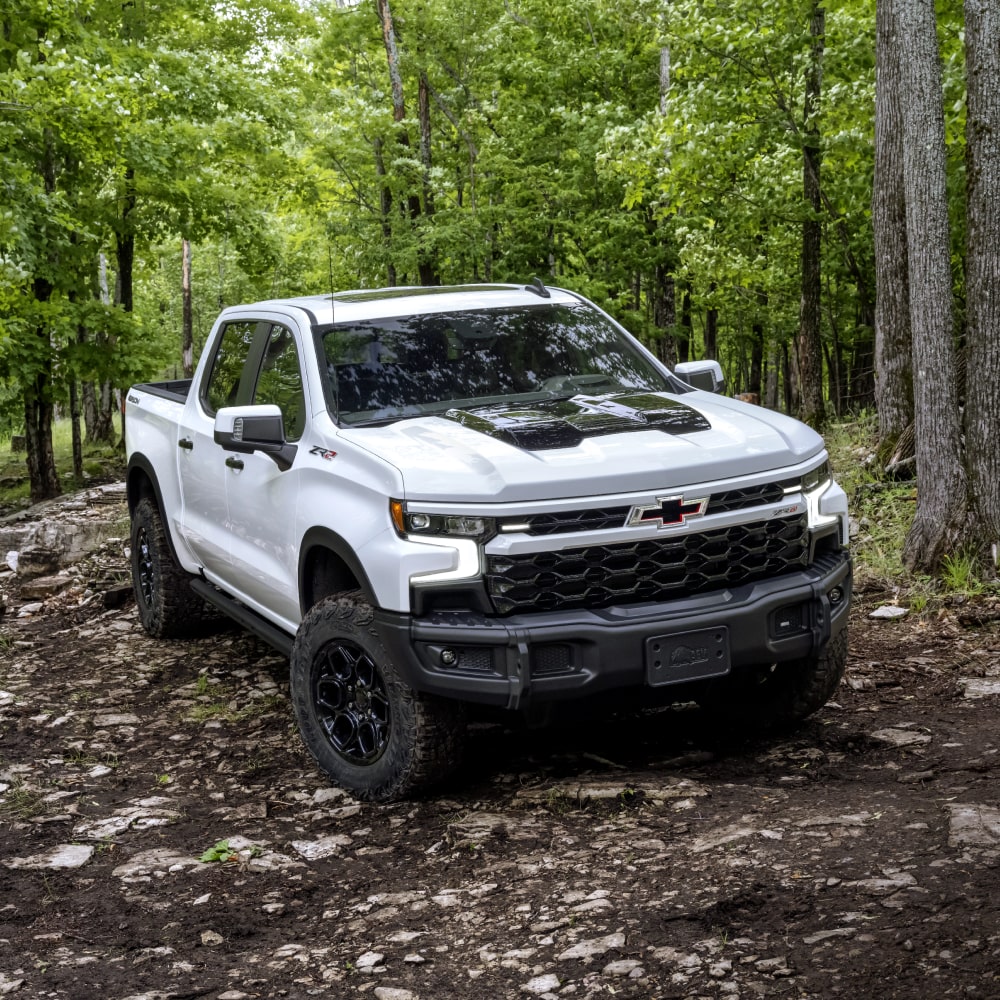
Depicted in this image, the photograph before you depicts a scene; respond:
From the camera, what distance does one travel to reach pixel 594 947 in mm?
3508

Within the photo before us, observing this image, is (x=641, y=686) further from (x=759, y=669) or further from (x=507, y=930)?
(x=507, y=930)

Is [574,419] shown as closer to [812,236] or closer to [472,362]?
[472,362]

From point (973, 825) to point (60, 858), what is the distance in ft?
11.2

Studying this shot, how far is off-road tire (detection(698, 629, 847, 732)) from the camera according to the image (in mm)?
5160

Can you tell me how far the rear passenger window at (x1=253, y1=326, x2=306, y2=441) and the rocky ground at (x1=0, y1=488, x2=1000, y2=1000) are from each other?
1.64 metres

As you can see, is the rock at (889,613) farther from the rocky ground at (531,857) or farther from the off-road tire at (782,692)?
the off-road tire at (782,692)

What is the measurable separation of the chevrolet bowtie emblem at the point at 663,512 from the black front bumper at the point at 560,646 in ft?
1.02

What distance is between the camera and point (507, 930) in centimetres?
372

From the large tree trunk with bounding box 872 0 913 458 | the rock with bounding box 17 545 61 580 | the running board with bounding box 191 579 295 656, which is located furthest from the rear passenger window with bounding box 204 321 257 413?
the large tree trunk with bounding box 872 0 913 458

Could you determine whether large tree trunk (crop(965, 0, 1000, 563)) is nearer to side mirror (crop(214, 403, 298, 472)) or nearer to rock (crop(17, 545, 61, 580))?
side mirror (crop(214, 403, 298, 472))

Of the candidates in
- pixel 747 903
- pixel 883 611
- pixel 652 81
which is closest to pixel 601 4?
pixel 652 81

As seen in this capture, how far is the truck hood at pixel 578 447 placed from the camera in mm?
4391

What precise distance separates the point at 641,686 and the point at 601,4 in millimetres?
17703

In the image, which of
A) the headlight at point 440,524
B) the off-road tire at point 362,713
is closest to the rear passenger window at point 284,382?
the off-road tire at point 362,713
